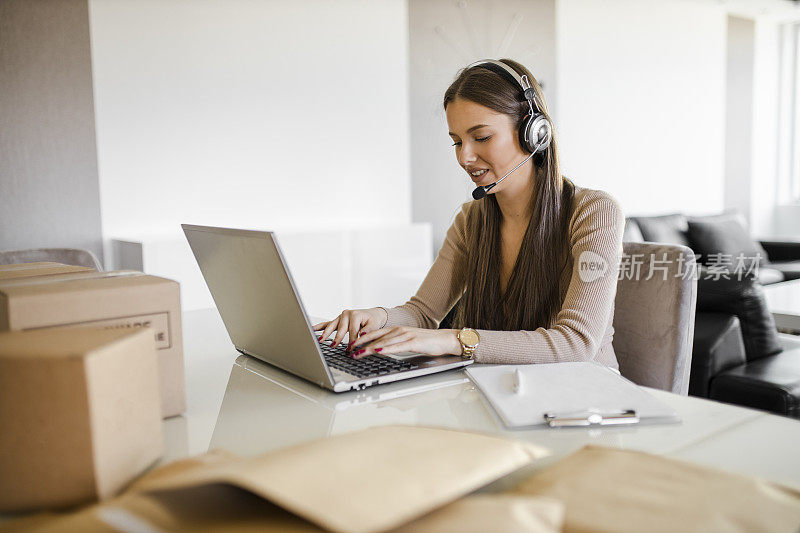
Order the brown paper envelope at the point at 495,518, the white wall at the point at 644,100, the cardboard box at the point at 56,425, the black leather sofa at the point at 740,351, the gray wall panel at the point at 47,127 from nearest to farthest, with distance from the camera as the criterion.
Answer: the brown paper envelope at the point at 495,518, the cardboard box at the point at 56,425, the black leather sofa at the point at 740,351, the gray wall panel at the point at 47,127, the white wall at the point at 644,100

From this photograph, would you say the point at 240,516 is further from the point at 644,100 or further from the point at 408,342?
the point at 644,100

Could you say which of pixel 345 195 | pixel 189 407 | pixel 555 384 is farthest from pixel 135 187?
pixel 555 384

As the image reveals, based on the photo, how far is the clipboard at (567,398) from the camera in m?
0.78

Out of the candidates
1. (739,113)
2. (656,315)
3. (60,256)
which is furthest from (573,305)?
(739,113)

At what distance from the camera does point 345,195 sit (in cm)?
415

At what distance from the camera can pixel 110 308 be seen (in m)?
0.78

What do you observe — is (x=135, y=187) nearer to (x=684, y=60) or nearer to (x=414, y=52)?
(x=414, y=52)

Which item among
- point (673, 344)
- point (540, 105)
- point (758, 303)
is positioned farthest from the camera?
point (758, 303)

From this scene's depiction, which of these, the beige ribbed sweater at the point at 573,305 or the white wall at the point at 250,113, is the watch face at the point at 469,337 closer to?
the beige ribbed sweater at the point at 573,305

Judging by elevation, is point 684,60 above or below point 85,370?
above

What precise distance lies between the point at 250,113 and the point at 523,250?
260 cm

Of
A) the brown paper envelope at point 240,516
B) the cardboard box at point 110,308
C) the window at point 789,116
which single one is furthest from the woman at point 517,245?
the window at point 789,116

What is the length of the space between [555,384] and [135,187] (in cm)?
298

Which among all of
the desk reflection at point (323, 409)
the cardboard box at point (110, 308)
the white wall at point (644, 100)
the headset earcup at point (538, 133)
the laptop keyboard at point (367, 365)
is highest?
the white wall at point (644, 100)
